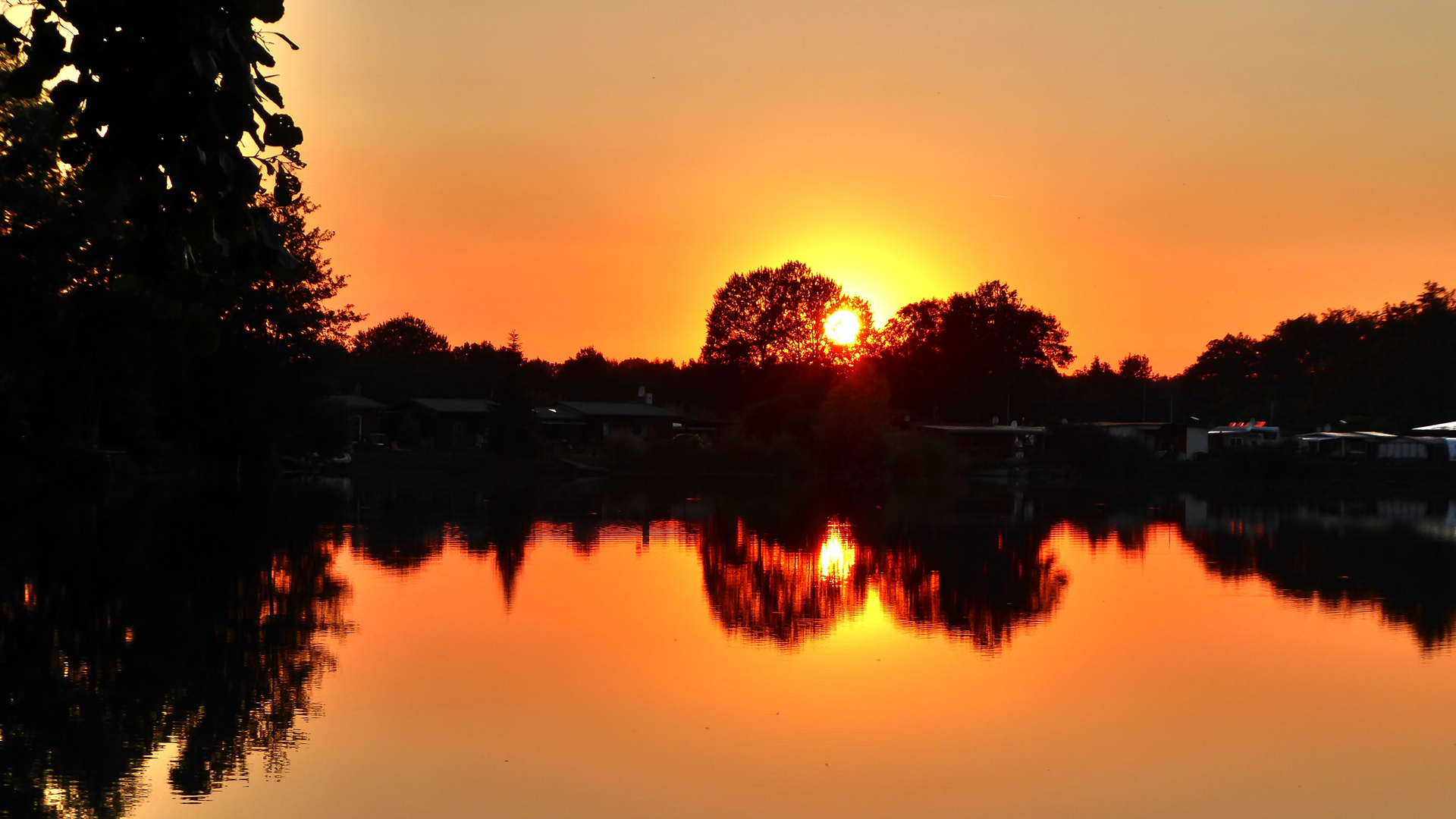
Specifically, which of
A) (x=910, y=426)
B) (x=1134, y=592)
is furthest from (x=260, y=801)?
(x=910, y=426)

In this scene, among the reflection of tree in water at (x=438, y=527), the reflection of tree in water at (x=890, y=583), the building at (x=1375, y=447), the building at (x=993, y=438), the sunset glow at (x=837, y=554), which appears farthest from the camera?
the building at (x=993, y=438)

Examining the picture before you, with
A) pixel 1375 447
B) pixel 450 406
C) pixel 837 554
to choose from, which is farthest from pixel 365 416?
pixel 837 554

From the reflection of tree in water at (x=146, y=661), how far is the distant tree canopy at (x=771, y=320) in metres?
67.2

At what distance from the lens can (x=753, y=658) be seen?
13406 mm

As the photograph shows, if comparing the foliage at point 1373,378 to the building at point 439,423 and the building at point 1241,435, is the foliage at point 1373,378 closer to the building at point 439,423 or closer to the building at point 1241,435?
the building at point 1241,435

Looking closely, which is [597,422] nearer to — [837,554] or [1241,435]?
[1241,435]

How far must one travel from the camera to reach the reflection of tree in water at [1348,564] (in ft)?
59.0

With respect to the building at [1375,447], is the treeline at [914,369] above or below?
above

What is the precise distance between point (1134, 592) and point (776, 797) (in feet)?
41.7

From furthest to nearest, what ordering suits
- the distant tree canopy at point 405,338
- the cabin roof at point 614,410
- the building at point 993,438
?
the distant tree canopy at point 405,338 < the cabin roof at point 614,410 < the building at point 993,438

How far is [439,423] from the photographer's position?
3187 inches

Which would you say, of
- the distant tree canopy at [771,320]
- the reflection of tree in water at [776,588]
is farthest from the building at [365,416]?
the reflection of tree in water at [776,588]

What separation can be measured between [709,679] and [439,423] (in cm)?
7105

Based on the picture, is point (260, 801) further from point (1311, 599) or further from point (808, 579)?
point (1311, 599)
